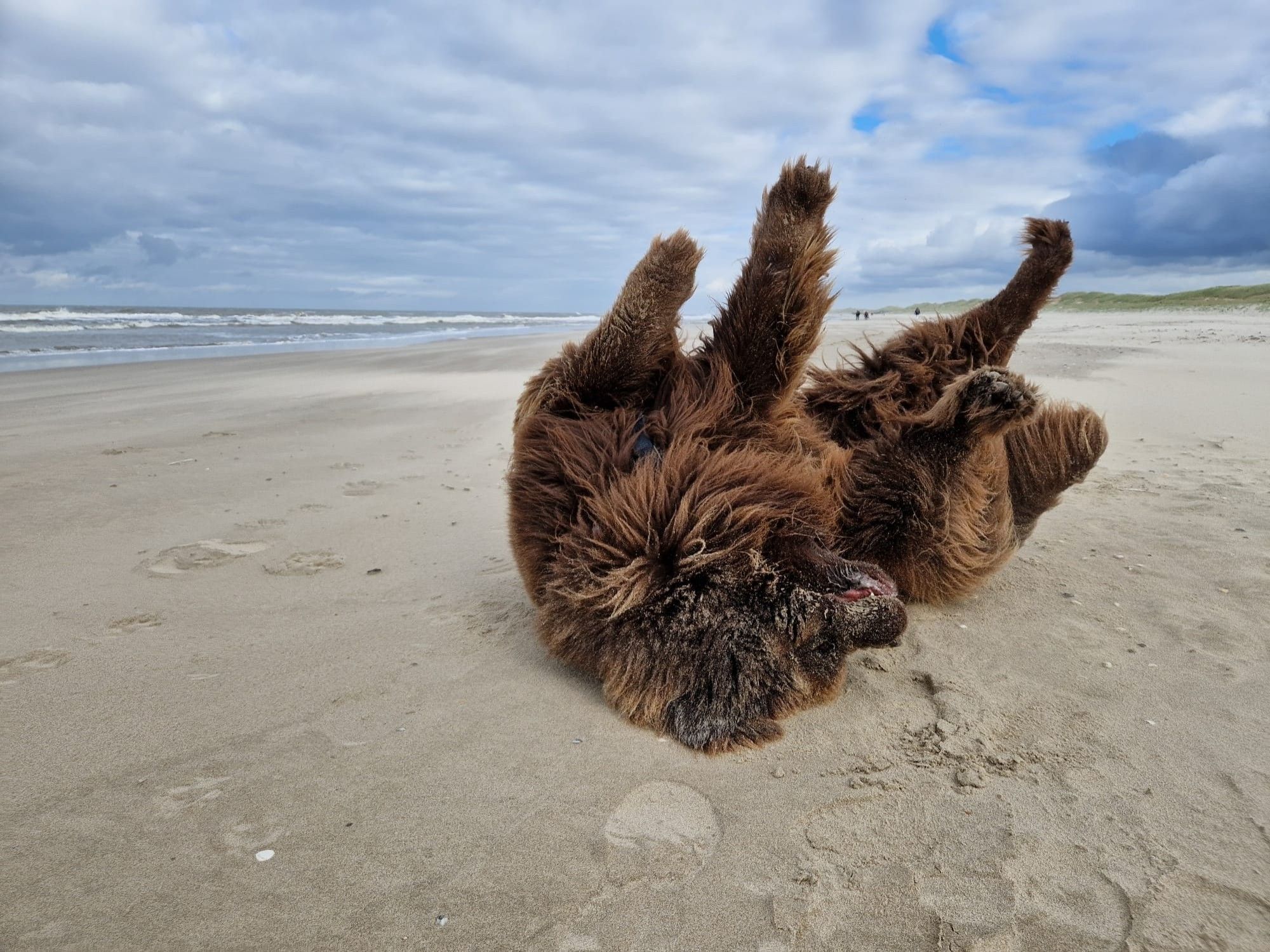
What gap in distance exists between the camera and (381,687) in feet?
7.61

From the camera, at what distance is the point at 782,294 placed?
271 cm

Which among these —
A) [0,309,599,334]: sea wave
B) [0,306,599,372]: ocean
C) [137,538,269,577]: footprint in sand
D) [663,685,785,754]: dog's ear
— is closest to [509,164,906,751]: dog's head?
[663,685,785,754]: dog's ear

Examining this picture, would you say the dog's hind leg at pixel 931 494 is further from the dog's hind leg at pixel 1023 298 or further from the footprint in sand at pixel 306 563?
the footprint in sand at pixel 306 563

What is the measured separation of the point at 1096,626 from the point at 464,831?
2.20 meters

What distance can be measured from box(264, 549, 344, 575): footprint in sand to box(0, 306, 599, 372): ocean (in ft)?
43.2

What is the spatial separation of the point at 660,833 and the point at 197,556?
9.42 ft

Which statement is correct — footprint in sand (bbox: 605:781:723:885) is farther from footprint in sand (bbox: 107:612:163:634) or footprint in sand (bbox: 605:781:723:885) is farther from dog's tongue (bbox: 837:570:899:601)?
footprint in sand (bbox: 107:612:163:634)

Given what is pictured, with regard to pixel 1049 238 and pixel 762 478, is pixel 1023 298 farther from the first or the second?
pixel 762 478

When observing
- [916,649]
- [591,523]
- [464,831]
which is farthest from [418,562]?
[916,649]

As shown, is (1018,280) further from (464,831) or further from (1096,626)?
(464,831)

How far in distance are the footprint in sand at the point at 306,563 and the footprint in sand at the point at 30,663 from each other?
0.93m

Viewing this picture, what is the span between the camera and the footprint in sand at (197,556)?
3.37 meters

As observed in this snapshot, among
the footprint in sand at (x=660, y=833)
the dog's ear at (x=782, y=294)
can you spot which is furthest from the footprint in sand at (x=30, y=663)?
the dog's ear at (x=782, y=294)

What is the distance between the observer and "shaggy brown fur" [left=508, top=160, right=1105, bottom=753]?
206 cm
